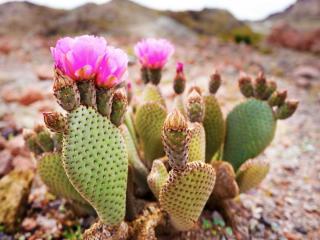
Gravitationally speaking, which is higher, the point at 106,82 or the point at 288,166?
the point at 106,82

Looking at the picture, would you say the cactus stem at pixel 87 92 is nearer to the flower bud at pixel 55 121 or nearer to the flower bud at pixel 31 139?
the flower bud at pixel 55 121

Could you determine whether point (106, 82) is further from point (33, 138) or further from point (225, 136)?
point (225, 136)

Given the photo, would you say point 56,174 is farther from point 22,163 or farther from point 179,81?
point 22,163

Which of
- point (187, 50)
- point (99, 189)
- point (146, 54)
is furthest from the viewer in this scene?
point (187, 50)

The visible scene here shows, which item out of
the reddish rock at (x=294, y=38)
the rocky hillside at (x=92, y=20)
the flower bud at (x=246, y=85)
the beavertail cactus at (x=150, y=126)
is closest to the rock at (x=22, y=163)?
the beavertail cactus at (x=150, y=126)

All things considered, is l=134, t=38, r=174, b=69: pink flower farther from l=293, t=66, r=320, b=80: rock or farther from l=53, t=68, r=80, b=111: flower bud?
l=293, t=66, r=320, b=80: rock

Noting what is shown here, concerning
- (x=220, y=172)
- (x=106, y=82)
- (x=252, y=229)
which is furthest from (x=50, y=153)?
(x=252, y=229)

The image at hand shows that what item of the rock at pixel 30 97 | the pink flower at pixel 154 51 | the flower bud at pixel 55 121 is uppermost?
the pink flower at pixel 154 51
